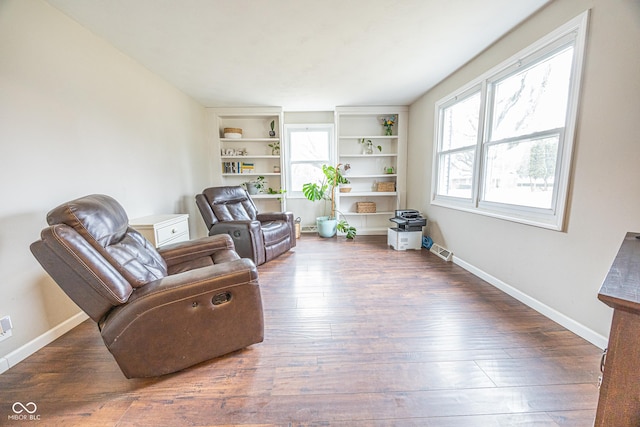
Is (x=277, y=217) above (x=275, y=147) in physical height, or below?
below

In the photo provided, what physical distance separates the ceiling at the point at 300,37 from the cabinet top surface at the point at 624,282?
1892mm

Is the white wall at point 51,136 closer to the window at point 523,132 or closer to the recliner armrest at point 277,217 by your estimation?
the recliner armrest at point 277,217

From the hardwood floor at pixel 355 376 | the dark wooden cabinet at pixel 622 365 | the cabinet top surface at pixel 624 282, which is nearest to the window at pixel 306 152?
the hardwood floor at pixel 355 376

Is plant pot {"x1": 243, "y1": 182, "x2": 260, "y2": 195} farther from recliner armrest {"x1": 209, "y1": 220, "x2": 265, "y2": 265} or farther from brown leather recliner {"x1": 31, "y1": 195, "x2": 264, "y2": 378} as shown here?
brown leather recliner {"x1": 31, "y1": 195, "x2": 264, "y2": 378}

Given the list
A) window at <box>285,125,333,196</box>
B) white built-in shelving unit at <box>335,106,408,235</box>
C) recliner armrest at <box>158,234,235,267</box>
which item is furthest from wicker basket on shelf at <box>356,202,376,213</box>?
recliner armrest at <box>158,234,235,267</box>

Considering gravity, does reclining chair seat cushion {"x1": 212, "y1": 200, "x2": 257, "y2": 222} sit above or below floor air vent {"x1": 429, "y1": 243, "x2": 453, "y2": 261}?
above

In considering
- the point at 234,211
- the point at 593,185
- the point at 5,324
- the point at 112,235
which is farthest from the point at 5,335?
the point at 593,185

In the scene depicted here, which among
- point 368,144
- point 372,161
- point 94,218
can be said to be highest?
point 368,144

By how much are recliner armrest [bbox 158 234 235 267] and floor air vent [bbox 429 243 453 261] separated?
2689 millimetres

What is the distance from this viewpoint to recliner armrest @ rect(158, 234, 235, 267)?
1.88 meters

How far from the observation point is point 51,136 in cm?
169

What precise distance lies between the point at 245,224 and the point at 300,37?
2.04 meters

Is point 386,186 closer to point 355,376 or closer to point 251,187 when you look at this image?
point 251,187

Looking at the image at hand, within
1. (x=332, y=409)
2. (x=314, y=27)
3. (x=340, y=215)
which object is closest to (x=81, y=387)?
(x=332, y=409)
